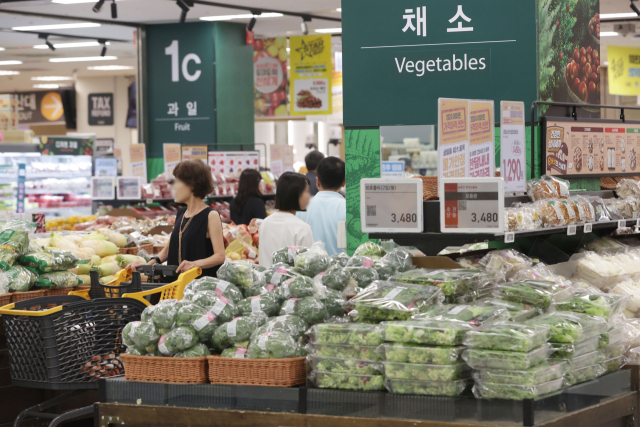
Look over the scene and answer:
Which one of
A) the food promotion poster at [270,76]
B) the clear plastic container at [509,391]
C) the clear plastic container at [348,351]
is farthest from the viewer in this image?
the food promotion poster at [270,76]

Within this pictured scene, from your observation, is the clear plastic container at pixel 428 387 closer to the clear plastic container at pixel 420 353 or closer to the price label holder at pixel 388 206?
the clear plastic container at pixel 420 353

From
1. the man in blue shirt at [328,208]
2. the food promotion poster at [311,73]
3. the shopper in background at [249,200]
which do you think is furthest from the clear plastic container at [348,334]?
the food promotion poster at [311,73]

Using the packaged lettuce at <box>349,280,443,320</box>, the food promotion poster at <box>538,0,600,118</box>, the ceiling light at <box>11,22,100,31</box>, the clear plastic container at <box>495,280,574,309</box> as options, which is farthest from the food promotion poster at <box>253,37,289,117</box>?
the packaged lettuce at <box>349,280,443,320</box>

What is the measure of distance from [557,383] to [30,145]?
34.0 ft

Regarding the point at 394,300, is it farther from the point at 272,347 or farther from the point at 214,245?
the point at 214,245

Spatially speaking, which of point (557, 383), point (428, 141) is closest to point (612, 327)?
point (557, 383)

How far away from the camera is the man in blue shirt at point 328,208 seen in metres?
5.51

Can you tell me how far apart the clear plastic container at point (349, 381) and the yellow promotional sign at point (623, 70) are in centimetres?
1252

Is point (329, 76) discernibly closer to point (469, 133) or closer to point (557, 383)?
point (469, 133)

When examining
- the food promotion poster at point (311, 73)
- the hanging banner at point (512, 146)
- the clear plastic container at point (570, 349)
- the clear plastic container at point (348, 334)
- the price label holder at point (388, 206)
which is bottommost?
the clear plastic container at point (570, 349)

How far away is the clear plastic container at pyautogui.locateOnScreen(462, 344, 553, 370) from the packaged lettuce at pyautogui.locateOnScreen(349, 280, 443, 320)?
0.98ft

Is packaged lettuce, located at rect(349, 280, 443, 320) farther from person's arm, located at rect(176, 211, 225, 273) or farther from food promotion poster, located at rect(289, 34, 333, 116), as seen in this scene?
food promotion poster, located at rect(289, 34, 333, 116)

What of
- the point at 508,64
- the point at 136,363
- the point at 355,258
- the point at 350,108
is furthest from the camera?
the point at 350,108

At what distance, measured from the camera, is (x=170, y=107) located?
12625mm
